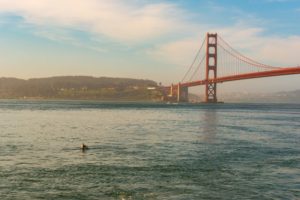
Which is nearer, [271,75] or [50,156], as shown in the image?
[50,156]

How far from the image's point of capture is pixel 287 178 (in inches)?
731

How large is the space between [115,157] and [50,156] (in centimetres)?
311

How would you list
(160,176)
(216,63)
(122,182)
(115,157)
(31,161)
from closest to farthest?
(122,182) < (160,176) < (31,161) < (115,157) < (216,63)

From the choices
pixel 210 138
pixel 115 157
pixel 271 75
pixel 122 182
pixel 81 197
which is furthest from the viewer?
pixel 271 75

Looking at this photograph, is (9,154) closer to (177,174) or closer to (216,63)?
(177,174)

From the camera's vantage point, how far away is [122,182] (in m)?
17.3

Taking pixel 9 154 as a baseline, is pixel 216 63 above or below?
above

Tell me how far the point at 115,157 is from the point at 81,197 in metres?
8.05

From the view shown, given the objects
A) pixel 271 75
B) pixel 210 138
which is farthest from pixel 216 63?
pixel 210 138

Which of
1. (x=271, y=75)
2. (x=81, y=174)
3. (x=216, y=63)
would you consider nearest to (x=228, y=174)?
(x=81, y=174)

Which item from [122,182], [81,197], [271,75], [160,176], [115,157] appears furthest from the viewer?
[271,75]

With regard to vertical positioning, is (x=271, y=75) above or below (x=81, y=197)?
above

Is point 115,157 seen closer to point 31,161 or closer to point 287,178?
point 31,161

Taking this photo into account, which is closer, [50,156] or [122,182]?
[122,182]
